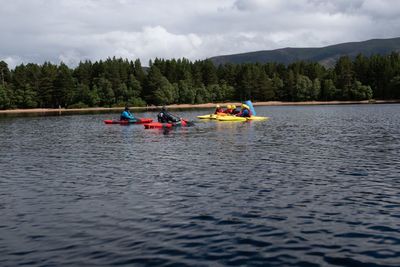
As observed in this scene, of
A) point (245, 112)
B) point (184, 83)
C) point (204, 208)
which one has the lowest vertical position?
point (204, 208)

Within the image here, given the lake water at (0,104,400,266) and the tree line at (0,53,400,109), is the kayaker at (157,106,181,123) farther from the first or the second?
the tree line at (0,53,400,109)

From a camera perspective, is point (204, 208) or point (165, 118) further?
point (165, 118)

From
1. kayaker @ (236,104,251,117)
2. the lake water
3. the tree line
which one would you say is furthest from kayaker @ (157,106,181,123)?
the tree line

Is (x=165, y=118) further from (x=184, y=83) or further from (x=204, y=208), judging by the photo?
(x=184, y=83)

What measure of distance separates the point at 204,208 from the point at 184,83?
152 meters

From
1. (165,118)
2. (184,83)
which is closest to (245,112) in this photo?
(165,118)

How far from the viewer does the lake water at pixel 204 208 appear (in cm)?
1328

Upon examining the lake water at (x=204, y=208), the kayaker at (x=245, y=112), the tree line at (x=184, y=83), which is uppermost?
the tree line at (x=184, y=83)

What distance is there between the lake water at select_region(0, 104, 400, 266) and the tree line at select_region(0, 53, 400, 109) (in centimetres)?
12598

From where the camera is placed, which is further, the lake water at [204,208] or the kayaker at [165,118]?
the kayaker at [165,118]

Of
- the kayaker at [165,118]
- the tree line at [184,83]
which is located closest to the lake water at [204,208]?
the kayaker at [165,118]

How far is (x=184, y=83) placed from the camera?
168375 mm

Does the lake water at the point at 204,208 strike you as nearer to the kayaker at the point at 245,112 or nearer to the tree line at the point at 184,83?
the kayaker at the point at 245,112

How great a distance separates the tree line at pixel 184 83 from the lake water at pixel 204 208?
125983 millimetres
